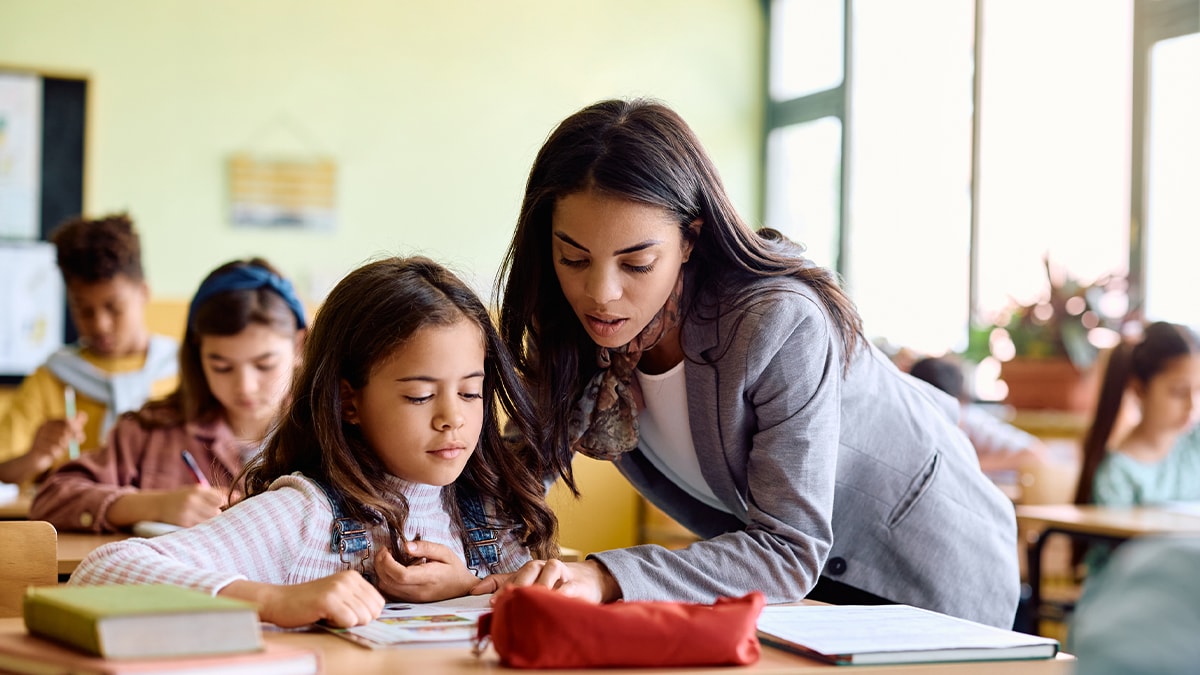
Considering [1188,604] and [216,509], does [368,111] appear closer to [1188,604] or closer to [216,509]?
[216,509]

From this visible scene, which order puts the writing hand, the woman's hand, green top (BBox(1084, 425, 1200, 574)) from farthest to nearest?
green top (BBox(1084, 425, 1200, 574)), the writing hand, the woman's hand

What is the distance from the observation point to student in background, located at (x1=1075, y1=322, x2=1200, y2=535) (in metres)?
3.86

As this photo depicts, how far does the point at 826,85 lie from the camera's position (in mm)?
6211

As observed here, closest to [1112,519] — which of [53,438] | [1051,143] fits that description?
[1051,143]

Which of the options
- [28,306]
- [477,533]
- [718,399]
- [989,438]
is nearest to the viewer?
[718,399]

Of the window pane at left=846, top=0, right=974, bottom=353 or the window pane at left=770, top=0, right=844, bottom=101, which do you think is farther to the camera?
the window pane at left=770, top=0, right=844, bottom=101

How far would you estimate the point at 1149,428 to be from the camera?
3.94 meters

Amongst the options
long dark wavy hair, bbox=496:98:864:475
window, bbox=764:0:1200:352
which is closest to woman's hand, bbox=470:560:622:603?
long dark wavy hair, bbox=496:98:864:475

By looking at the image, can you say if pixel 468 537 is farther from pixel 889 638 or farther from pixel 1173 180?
pixel 1173 180

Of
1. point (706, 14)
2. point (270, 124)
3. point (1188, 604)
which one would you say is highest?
point (706, 14)

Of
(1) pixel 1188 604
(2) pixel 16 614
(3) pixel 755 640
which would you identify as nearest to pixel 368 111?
(2) pixel 16 614

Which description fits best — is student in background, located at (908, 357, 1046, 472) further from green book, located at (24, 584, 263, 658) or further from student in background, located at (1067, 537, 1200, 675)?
student in background, located at (1067, 537, 1200, 675)

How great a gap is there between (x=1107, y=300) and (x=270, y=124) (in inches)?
141

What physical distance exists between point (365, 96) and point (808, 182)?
223cm
